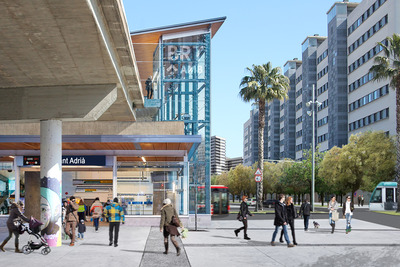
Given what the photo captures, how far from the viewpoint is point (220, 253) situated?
1656 centimetres

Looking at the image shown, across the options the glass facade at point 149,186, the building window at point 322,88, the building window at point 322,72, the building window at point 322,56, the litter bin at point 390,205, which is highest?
the building window at point 322,56

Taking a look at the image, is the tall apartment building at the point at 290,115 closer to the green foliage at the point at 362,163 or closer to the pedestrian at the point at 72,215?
the green foliage at the point at 362,163

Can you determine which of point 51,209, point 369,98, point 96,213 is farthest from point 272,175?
point 51,209

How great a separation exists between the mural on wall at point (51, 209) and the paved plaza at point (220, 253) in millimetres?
564

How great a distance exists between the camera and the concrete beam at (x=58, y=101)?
60.8 ft

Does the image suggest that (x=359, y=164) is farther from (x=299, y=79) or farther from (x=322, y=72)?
(x=299, y=79)

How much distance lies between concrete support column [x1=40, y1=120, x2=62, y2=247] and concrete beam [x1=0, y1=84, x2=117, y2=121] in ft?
2.31

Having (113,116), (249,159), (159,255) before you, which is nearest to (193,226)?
(113,116)

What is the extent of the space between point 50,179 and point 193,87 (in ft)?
48.6

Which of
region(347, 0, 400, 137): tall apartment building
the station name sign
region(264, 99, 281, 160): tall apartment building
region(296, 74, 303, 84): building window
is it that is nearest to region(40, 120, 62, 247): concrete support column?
the station name sign

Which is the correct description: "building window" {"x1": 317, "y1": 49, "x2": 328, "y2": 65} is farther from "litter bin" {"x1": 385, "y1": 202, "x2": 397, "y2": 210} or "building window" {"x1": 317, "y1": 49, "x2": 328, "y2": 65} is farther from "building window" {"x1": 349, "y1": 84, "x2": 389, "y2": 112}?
"litter bin" {"x1": 385, "y1": 202, "x2": 397, "y2": 210}

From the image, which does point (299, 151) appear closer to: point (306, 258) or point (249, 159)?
point (249, 159)

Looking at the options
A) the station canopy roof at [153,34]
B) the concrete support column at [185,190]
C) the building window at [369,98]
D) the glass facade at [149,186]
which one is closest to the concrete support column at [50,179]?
the glass facade at [149,186]

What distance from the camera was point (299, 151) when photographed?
429 ft
